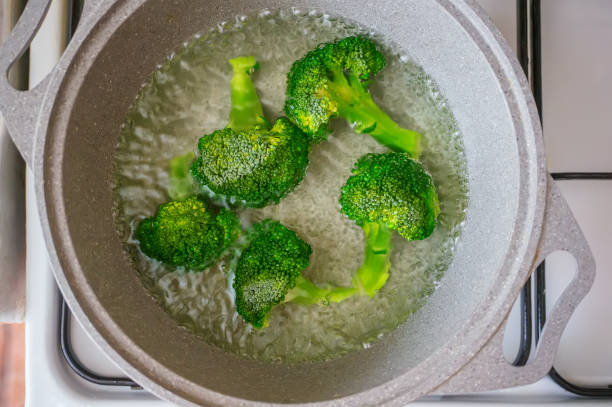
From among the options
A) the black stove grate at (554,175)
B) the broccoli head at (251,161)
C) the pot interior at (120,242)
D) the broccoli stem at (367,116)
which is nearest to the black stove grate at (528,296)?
the black stove grate at (554,175)

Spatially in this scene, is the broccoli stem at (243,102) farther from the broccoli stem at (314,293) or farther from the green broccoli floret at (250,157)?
the broccoli stem at (314,293)

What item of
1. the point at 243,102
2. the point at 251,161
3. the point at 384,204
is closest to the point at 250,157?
the point at 251,161

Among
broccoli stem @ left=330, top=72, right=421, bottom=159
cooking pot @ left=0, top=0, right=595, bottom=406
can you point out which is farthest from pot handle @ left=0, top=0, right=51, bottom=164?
broccoli stem @ left=330, top=72, right=421, bottom=159

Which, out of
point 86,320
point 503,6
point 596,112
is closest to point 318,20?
point 503,6

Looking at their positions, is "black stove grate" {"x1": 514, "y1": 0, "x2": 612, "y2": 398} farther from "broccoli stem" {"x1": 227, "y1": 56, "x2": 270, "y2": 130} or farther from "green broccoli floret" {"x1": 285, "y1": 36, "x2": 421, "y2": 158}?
"broccoli stem" {"x1": 227, "y1": 56, "x2": 270, "y2": 130}

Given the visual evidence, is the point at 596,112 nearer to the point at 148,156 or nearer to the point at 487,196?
the point at 487,196
